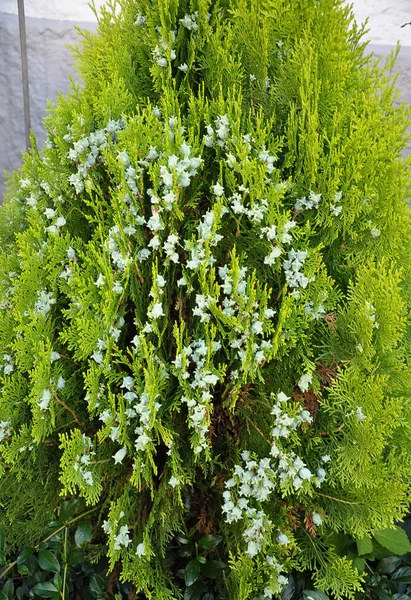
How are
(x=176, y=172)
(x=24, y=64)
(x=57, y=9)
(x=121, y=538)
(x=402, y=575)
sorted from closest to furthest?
(x=176, y=172)
(x=121, y=538)
(x=402, y=575)
(x=24, y=64)
(x=57, y=9)

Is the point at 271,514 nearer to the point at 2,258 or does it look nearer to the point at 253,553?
the point at 253,553

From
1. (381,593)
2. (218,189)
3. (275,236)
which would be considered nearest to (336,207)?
(275,236)

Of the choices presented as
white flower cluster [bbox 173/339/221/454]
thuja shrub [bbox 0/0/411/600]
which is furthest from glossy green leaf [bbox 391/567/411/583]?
white flower cluster [bbox 173/339/221/454]

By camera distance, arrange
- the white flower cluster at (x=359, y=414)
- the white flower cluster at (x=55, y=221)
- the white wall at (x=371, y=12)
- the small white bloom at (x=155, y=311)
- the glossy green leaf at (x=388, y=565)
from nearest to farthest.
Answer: the small white bloom at (x=155, y=311)
the white flower cluster at (x=359, y=414)
the white flower cluster at (x=55, y=221)
the glossy green leaf at (x=388, y=565)
the white wall at (x=371, y=12)

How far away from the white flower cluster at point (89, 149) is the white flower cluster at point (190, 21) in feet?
1.06

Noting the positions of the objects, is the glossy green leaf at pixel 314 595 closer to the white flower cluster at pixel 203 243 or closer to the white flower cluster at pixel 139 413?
the white flower cluster at pixel 139 413

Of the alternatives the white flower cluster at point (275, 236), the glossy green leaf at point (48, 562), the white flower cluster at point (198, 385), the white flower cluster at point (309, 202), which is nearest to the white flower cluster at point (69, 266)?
the white flower cluster at point (198, 385)

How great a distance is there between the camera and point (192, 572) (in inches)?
55.8

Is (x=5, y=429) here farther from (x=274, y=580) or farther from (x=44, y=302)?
(x=274, y=580)

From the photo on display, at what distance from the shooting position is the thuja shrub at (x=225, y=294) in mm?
1258

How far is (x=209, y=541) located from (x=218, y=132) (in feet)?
3.82

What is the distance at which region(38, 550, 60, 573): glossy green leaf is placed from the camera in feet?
4.58

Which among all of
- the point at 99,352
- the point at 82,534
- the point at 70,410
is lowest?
the point at 82,534

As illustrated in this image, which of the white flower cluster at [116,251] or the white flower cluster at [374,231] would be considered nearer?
the white flower cluster at [116,251]
